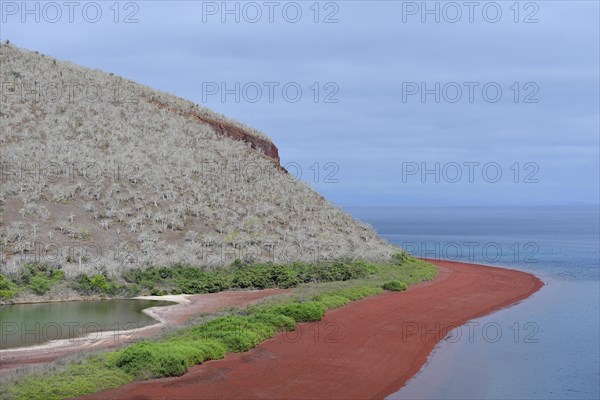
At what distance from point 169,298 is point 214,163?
2470 centimetres

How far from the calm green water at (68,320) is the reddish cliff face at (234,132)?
36286 mm

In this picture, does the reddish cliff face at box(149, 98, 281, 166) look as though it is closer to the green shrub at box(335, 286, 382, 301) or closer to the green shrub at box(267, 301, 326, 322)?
the green shrub at box(335, 286, 382, 301)

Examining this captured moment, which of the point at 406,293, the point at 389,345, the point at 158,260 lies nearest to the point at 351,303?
the point at 406,293

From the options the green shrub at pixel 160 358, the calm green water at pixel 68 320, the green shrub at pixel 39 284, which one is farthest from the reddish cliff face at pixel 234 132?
the green shrub at pixel 160 358

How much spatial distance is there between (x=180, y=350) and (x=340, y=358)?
486 cm

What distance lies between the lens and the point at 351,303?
1121 inches

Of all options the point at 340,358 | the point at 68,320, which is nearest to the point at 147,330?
the point at 68,320

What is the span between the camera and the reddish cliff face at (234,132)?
6214 centimetres

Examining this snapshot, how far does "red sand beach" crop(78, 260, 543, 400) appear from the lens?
14945 mm

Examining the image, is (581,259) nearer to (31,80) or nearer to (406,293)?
(406,293)

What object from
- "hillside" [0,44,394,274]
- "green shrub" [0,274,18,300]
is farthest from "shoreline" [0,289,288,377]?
"green shrub" [0,274,18,300]

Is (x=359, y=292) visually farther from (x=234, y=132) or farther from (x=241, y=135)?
(x=241, y=135)

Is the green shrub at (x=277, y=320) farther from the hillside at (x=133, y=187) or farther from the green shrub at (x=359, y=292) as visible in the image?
the hillside at (x=133, y=187)

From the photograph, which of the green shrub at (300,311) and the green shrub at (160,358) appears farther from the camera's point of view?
the green shrub at (300,311)
